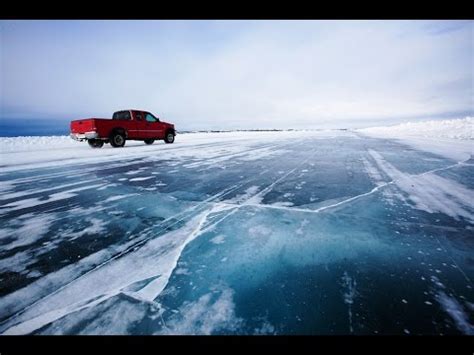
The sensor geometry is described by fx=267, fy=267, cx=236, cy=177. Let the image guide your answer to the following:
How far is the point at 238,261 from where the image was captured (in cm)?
250

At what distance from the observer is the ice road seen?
1.78m

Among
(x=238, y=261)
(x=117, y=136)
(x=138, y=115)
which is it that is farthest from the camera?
(x=138, y=115)

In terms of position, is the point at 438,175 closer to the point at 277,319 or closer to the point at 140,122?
the point at 277,319

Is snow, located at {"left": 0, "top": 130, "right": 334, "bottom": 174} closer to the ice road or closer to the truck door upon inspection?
the truck door

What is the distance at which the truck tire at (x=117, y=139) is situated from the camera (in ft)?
47.0

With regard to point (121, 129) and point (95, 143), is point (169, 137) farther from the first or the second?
point (95, 143)

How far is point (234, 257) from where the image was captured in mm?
2572

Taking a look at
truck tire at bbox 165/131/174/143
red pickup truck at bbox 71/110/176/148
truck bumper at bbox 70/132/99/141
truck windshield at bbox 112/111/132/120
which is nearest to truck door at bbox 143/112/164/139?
red pickup truck at bbox 71/110/176/148

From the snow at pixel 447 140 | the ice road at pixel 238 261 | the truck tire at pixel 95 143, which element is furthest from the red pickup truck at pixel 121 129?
the snow at pixel 447 140

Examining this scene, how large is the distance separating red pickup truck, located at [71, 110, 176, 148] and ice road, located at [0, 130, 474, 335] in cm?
913

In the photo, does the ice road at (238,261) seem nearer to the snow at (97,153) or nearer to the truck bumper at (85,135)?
the snow at (97,153)

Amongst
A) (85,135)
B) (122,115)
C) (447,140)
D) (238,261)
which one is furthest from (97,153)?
(447,140)

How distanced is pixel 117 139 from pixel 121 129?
0.61m

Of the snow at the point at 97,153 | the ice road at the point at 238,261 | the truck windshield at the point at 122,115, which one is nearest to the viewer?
the ice road at the point at 238,261
